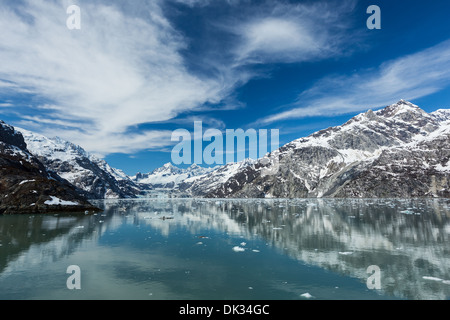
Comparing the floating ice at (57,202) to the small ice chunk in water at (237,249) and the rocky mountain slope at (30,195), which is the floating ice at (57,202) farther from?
the small ice chunk in water at (237,249)

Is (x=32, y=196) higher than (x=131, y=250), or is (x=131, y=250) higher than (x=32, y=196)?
(x=32, y=196)

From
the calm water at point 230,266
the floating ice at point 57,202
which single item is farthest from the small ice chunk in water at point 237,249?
the floating ice at point 57,202

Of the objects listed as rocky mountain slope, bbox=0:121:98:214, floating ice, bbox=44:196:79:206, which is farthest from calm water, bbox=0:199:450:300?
floating ice, bbox=44:196:79:206

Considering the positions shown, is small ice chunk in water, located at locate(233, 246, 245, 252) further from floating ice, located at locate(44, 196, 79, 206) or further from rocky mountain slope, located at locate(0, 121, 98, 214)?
floating ice, located at locate(44, 196, 79, 206)

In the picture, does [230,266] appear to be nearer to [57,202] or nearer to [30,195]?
[57,202]

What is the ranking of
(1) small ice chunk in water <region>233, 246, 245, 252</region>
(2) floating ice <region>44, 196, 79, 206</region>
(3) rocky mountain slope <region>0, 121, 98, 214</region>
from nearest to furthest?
(1) small ice chunk in water <region>233, 246, 245, 252</region>, (3) rocky mountain slope <region>0, 121, 98, 214</region>, (2) floating ice <region>44, 196, 79, 206</region>

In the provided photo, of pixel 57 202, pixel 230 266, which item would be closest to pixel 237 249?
pixel 230 266

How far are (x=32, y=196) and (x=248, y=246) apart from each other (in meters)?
83.1

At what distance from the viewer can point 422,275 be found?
1923cm

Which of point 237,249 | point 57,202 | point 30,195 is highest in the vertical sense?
point 30,195

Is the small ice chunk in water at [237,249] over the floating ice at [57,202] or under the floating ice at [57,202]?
under

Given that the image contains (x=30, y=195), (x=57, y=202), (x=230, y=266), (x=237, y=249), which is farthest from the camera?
(x=57, y=202)
